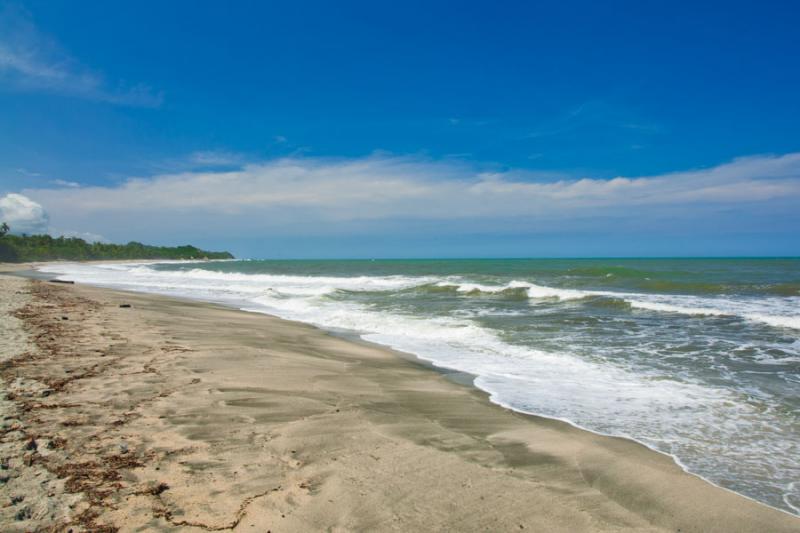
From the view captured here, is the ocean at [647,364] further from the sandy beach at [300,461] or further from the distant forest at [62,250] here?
the distant forest at [62,250]

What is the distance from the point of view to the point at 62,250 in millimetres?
93188

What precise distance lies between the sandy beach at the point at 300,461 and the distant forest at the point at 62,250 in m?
93.1

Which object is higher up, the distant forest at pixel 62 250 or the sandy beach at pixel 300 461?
the distant forest at pixel 62 250

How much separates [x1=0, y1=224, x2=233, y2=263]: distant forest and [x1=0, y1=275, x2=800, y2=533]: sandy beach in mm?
93088

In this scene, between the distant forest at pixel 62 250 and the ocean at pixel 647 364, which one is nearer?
the ocean at pixel 647 364

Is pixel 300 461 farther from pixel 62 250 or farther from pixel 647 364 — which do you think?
pixel 62 250

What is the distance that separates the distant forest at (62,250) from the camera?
7788cm

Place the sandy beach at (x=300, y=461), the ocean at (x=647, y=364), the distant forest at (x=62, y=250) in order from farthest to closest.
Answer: the distant forest at (x=62, y=250) < the ocean at (x=647, y=364) < the sandy beach at (x=300, y=461)

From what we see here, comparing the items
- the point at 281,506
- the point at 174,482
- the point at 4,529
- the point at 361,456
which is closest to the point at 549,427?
the point at 361,456

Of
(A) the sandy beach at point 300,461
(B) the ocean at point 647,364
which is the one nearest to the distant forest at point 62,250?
(B) the ocean at point 647,364

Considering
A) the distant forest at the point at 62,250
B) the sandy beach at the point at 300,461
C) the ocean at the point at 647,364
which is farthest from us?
the distant forest at the point at 62,250

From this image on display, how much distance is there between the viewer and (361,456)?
390cm

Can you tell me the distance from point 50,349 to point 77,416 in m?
3.59

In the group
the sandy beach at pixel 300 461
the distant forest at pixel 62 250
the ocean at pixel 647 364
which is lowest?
the ocean at pixel 647 364
